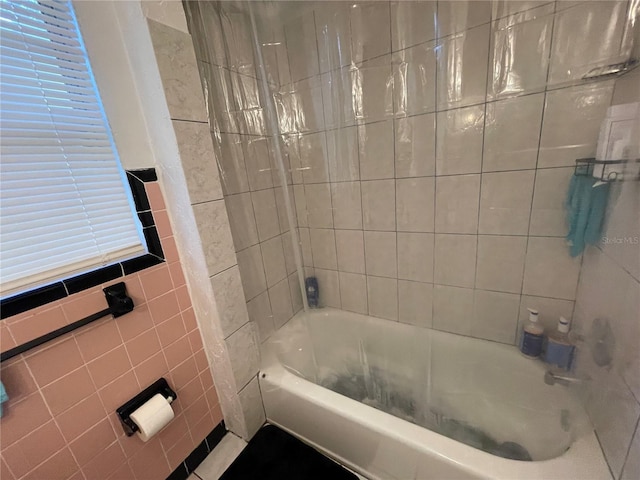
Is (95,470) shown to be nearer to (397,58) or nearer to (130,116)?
(130,116)

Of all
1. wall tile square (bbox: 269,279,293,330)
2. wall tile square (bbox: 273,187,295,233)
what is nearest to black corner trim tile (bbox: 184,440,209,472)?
wall tile square (bbox: 269,279,293,330)

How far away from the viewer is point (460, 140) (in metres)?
1.10

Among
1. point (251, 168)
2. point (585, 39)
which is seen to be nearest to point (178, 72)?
point (251, 168)

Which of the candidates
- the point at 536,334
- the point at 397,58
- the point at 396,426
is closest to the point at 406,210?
the point at 397,58

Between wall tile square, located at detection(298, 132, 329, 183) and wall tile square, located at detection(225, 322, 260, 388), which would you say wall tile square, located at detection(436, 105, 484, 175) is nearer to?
wall tile square, located at detection(298, 132, 329, 183)

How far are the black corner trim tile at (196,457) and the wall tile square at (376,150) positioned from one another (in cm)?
152

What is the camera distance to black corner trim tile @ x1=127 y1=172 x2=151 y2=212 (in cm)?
88

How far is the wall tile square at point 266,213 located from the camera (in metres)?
1.34

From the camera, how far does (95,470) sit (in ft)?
2.71

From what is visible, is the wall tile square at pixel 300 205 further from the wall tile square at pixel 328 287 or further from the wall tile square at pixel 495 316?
the wall tile square at pixel 495 316

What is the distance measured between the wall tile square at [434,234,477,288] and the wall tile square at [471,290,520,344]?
0.10m

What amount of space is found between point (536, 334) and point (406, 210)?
81 cm

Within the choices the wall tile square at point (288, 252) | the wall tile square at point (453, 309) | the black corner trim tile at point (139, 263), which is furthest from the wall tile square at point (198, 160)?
the wall tile square at point (453, 309)

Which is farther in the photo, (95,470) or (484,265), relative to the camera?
(484,265)
